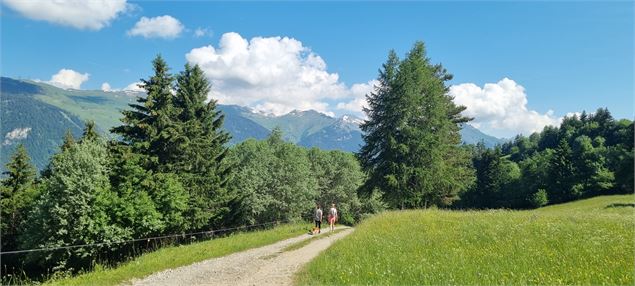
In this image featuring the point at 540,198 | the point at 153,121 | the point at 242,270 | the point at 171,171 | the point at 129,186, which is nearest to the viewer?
the point at 242,270

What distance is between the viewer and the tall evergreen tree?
3612 centimetres

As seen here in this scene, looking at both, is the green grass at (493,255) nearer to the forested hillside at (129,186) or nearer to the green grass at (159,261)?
the green grass at (159,261)

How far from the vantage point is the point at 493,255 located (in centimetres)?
1338

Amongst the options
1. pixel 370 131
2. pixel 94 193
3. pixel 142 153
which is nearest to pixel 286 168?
pixel 370 131

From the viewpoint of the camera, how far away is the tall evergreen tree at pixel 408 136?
119 feet

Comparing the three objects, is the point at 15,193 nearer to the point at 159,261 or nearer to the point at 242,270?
the point at 159,261

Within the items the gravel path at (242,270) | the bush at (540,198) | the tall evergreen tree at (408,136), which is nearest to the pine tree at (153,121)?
the gravel path at (242,270)

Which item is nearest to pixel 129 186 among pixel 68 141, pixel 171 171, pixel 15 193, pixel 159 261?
pixel 171 171

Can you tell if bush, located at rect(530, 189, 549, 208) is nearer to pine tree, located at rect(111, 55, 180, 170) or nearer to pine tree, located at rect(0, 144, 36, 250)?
pine tree, located at rect(111, 55, 180, 170)

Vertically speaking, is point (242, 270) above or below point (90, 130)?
below

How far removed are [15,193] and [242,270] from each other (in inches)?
1584

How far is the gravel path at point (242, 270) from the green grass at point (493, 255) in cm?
124

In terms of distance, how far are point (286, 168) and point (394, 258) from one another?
→ 52.5m

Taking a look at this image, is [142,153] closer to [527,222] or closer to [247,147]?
[527,222]
